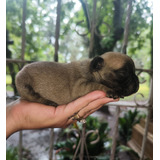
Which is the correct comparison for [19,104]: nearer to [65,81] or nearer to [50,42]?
[65,81]

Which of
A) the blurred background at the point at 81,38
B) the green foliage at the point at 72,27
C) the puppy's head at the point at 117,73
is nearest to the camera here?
the puppy's head at the point at 117,73

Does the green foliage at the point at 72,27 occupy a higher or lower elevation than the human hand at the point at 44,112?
higher

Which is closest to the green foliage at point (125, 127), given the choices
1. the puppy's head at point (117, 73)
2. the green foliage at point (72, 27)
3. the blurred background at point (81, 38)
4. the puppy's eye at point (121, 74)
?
the blurred background at point (81, 38)

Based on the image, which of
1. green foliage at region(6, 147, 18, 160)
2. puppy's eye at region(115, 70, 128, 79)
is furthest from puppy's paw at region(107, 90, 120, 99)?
green foliage at region(6, 147, 18, 160)

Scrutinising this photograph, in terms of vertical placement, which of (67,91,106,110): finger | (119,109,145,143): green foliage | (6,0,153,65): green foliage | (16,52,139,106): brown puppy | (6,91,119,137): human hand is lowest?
(119,109,145,143): green foliage

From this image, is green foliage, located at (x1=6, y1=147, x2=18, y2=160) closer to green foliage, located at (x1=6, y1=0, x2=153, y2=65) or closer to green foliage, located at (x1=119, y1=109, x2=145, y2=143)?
green foliage, located at (x1=6, y1=0, x2=153, y2=65)

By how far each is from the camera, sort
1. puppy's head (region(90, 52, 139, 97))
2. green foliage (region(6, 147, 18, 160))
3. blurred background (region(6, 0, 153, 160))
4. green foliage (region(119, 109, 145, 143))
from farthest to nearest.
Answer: green foliage (region(119, 109, 145, 143)) < green foliage (region(6, 147, 18, 160)) < blurred background (region(6, 0, 153, 160)) < puppy's head (region(90, 52, 139, 97))

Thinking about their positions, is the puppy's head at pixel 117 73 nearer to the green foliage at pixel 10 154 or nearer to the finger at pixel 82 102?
the finger at pixel 82 102

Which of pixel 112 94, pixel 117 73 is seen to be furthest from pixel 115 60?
pixel 112 94
